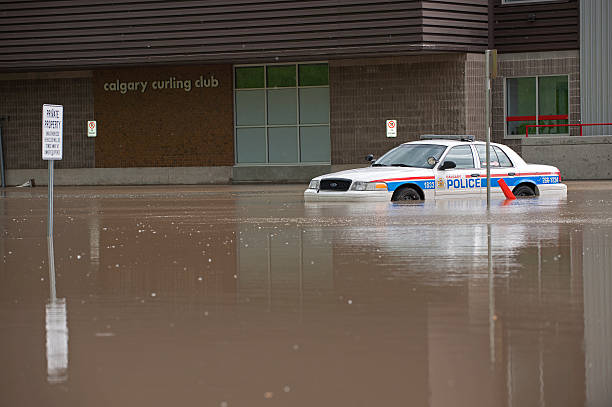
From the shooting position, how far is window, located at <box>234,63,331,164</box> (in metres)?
37.4

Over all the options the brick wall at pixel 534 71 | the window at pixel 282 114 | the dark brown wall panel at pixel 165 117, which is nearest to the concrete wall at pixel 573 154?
the brick wall at pixel 534 71

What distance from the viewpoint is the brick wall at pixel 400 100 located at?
35250 millimetres

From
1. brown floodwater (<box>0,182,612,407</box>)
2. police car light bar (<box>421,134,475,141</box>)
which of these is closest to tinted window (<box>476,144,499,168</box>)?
police car light bar (<box>421,134,475,141</box>)

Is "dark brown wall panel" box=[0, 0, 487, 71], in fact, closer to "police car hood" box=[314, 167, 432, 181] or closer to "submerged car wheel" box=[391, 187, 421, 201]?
"police car hood" box=[314, 167, 432, 181]

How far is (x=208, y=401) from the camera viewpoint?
5770 mm

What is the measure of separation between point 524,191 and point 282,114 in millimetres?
14791

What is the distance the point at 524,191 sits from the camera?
24.2m

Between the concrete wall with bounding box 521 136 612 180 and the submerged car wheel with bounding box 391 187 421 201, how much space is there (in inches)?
520

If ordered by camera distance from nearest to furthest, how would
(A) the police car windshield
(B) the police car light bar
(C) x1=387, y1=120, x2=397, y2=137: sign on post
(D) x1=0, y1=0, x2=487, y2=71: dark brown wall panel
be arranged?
1. (A) the police car windshield
2. (B) the police car light bar
3. (D) x1=0, y1=0, x2=487, y2=71: dark brown wall panel
4. (C) x1=387, y1=120, x2=397, y2=137: sign on post

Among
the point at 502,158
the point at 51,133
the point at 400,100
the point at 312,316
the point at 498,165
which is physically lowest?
the point at 312,316

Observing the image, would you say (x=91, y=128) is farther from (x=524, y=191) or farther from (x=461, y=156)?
(x=524, y=191)

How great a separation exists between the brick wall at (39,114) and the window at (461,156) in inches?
738

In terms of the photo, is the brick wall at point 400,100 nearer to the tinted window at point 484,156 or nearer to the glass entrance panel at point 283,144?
the glass entrance panel at point 283,144

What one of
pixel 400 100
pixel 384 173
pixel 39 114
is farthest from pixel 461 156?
pixel 39 114
